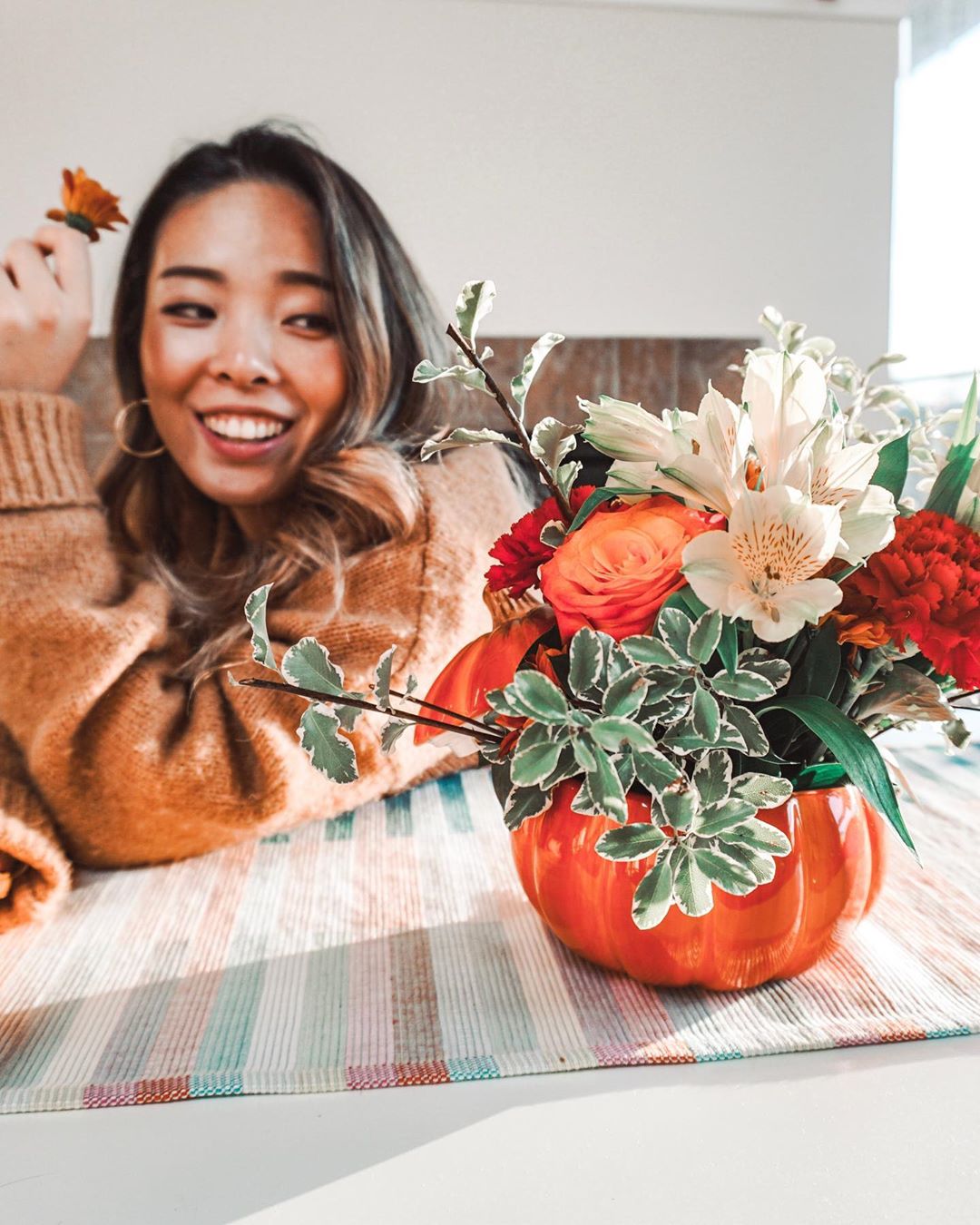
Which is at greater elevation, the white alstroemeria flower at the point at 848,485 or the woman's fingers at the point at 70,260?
the woman's fingers at the point at 70,260

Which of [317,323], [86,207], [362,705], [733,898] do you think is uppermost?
[86,207]

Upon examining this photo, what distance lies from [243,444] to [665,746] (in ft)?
2.32

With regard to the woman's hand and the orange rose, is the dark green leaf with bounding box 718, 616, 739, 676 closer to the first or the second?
the orange rose

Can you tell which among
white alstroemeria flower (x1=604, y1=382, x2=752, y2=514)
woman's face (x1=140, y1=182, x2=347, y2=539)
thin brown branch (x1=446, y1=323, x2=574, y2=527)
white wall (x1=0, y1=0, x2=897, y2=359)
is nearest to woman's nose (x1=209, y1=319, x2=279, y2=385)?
woman's face (x1=140, y1=182, x2=347, y2=539)

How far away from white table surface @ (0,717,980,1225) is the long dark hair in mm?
609

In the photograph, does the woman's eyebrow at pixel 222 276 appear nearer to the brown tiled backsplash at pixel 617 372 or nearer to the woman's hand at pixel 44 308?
the woman's hand at pixel 44 308

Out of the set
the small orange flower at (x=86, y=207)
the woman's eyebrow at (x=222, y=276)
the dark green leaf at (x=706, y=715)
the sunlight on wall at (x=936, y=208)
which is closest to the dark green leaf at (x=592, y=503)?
the dark green leaf at (x=706, y=715)

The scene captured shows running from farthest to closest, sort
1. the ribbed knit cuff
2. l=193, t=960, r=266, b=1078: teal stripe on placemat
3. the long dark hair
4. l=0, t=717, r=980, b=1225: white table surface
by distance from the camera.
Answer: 1. the long dark hair
2. the ribbed knit cuff
3. l=193, t=960, r=266, b=1078: teal stripe on placemat
4. l=0, t=717, r=980, b=1225: white table surface

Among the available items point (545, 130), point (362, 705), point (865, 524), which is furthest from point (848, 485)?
point (545, 130)

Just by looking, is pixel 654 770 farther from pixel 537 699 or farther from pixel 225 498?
pixel 225 498

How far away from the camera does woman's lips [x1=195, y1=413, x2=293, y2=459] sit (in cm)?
107

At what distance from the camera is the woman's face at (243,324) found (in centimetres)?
104

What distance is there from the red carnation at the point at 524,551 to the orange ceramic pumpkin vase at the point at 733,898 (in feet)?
0.35

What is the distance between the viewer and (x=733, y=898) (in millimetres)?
518
